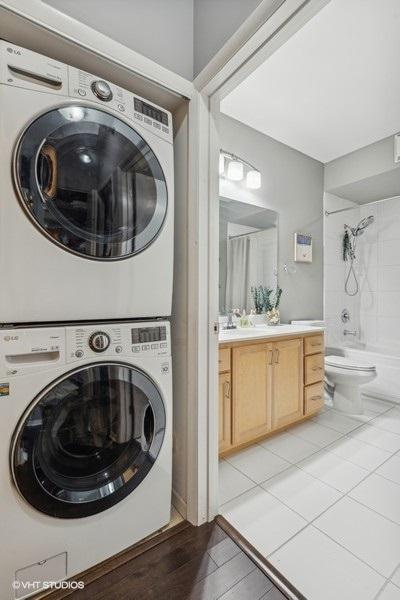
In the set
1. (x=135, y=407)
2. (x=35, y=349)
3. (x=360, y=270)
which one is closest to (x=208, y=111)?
(x=35, y=349)

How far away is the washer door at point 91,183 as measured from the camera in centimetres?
88

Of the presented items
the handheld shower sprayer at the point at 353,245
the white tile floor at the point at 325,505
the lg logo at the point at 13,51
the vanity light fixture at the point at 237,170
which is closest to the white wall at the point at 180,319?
the white tile floor at the point at 325,505

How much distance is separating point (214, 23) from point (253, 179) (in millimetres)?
1365

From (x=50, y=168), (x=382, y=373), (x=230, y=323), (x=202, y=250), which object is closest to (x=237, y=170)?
(x=230, y=323)

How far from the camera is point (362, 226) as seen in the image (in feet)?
11.7

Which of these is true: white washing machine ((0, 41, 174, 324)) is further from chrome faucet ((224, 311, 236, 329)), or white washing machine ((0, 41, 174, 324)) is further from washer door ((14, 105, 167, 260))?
A: chrome faucet ((224, 311, 236, 329))

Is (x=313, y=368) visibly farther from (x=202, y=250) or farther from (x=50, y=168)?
(x=50, y=168)

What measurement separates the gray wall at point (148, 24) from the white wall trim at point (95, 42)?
0.11m

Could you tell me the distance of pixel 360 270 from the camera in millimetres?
3543

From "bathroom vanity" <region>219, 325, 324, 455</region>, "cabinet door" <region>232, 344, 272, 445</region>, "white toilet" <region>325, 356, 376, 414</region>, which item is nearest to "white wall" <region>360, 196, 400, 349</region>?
"white toilet" <region>325, 356, 376, 414</region>

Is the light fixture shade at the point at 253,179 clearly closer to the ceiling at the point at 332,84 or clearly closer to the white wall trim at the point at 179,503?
the ceiling at the point at 332,84

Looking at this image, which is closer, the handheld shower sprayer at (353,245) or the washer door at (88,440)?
the washer door at (88,440)

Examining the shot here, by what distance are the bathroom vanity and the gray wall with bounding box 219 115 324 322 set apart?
652mm

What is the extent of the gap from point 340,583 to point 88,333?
51.8 inches
